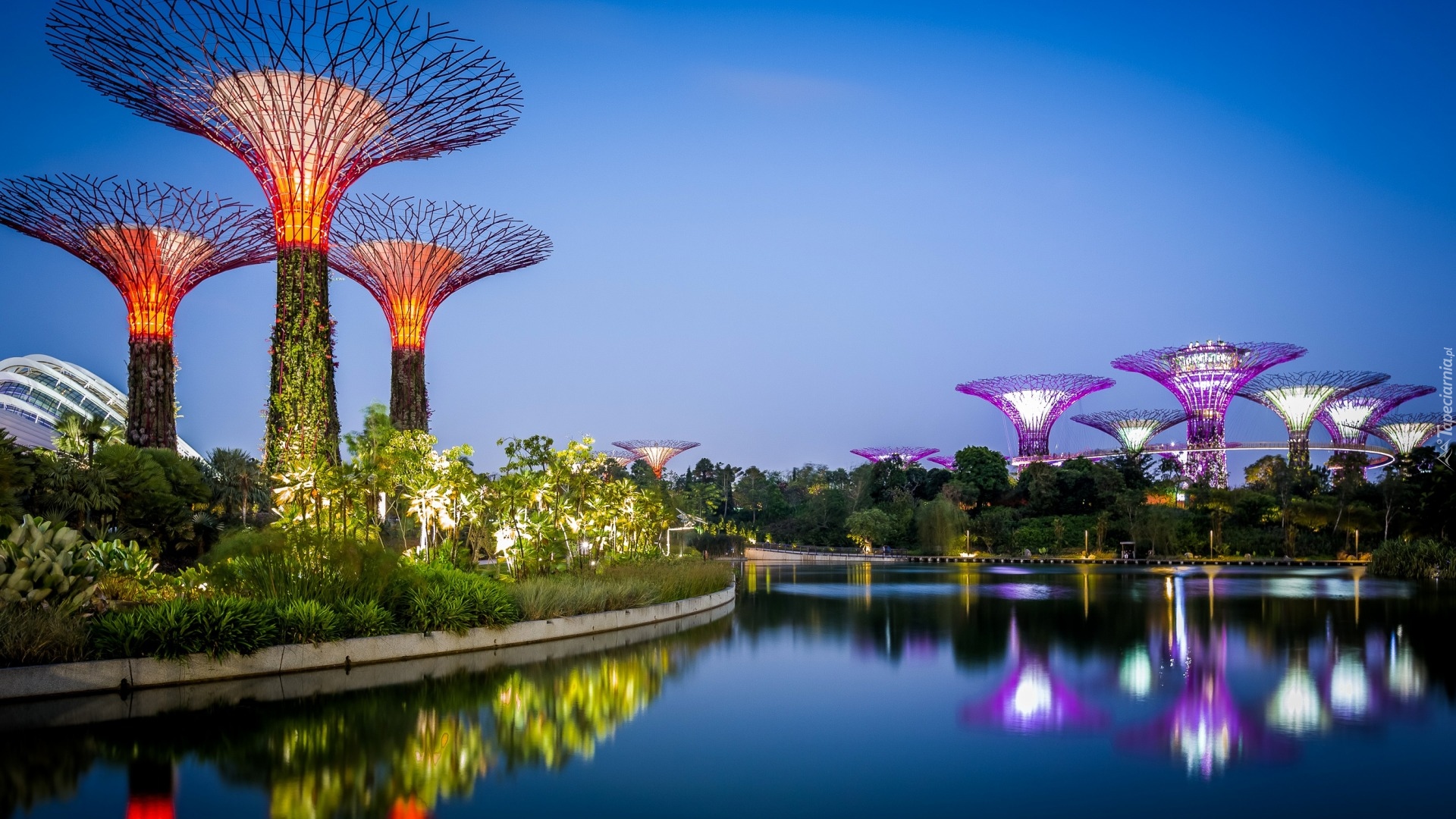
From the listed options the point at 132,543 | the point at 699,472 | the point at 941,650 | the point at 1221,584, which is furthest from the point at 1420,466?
the point at 699,472

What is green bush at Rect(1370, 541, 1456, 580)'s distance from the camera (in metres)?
28.5

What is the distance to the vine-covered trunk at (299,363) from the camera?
76.0ft

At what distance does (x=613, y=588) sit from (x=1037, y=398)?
217 feet

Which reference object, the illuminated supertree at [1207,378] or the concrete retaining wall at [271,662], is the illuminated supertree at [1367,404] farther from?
the concrete retaining wall at [271,662]

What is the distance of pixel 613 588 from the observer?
625 inches

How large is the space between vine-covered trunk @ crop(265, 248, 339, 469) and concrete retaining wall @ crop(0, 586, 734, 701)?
11588mm

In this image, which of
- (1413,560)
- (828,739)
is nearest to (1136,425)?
(1413,560)

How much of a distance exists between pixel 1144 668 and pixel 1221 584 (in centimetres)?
1840

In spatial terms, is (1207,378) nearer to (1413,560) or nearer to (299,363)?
(1413,560)

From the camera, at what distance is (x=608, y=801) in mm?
6289

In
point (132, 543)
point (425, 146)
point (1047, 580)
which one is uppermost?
point (425, 146)

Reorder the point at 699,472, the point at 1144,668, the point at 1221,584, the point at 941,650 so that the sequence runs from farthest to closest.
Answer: the point at 699,472 → the point at 1221,584 → the point at 941,650 → the point at 1144,668

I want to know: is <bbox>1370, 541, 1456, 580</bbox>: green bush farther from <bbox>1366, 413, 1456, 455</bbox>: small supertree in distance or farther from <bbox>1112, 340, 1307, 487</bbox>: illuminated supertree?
<bbox>1366, 413, 1456, 455</bbox>: small supertree in distance

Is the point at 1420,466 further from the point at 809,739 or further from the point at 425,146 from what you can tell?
the point at 809,739
